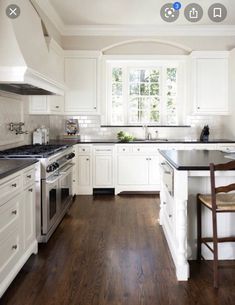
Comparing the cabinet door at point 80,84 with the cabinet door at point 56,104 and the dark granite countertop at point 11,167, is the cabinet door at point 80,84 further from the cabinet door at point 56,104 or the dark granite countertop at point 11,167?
the dark granite countertop at point 11,167

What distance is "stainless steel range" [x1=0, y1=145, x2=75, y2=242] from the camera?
311 centimetres

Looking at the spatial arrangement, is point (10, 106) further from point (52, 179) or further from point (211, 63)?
point (211, 63)

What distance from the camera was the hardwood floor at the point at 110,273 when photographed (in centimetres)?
224

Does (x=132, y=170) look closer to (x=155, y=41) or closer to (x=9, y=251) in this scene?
(x=155, y=41)

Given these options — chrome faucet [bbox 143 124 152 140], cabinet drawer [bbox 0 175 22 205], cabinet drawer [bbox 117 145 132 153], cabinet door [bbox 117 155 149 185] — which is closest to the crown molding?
chrome faucet [bbox 143 124 152 140]

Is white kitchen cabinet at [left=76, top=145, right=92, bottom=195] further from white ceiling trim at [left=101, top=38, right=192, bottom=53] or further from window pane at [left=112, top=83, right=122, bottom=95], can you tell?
white ceiling trim at [left=101, top=38, right=192, bottom=53]

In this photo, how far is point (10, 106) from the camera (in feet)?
12.2

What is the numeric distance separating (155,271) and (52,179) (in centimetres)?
143

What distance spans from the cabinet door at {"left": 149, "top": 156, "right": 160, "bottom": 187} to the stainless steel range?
72.2 inches

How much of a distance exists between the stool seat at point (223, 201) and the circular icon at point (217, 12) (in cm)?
320

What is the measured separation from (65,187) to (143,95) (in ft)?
9.23

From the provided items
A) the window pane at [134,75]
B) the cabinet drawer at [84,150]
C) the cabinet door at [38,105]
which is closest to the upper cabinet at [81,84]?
the cabinet drawer at [84,150]

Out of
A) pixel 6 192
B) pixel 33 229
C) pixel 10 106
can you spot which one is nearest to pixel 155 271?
pixel 33 229

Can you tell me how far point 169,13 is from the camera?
5039 mm
